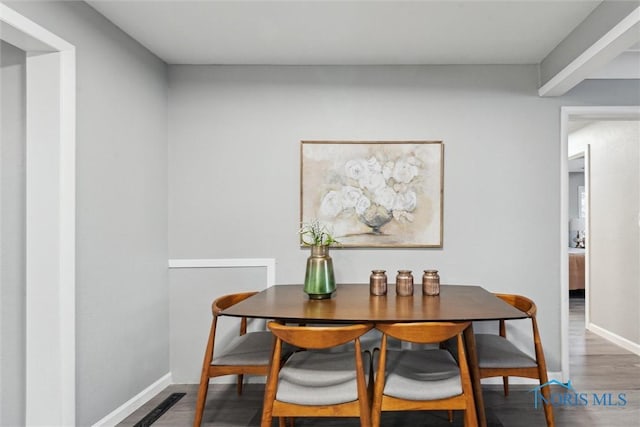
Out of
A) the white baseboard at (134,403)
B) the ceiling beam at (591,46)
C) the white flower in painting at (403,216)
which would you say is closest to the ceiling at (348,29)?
the ceiling beam at (591,46)

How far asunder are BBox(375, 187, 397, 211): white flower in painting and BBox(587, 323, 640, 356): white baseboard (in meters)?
2.77

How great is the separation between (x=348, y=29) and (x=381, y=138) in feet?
2.77

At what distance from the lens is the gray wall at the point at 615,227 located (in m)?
3.73

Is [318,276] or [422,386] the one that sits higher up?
[318,276]

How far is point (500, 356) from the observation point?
7.18 feet

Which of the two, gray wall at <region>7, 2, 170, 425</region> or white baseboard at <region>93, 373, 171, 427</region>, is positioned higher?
gray wall at <region>7, 2, 170, 425</region>

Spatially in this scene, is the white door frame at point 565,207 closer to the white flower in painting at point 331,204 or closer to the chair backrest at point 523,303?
the chair backrest at point 523,303

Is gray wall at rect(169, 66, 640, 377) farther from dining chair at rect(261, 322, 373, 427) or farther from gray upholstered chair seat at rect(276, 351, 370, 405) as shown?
dining chair at rect(261, 322, 373, 427)

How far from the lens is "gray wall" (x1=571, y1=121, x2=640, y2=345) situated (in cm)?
373

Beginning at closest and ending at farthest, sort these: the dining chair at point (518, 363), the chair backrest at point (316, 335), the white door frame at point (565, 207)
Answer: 1. the chair backrest at point (316, 335)
2. the dining chair at point (518, 363)
3. the white door frame at point (565, 207)

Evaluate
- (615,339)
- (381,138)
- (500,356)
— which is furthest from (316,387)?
(615,339)

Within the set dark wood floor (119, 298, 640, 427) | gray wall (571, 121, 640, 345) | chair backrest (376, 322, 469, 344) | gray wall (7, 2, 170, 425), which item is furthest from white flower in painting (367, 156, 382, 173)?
gray wall (571, 121, 640, 345)

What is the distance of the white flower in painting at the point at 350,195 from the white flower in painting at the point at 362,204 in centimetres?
3

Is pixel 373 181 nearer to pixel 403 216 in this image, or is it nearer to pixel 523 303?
pixel 403 216
